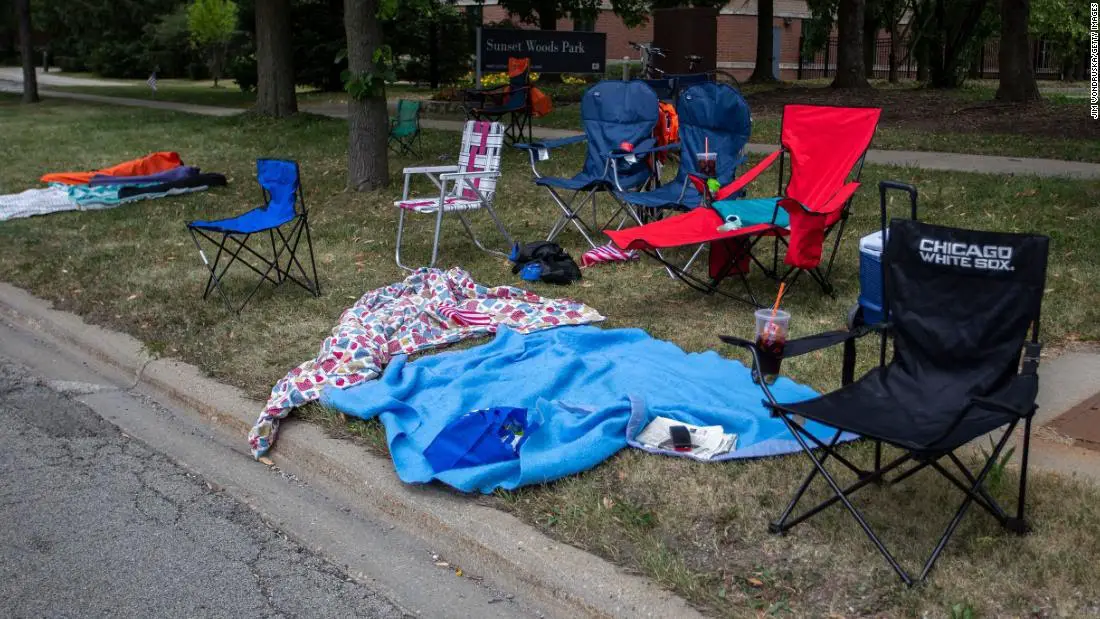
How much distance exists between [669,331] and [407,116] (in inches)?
317

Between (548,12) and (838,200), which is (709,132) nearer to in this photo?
(838,200)

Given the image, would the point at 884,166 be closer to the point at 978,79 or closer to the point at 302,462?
the point at 302,462

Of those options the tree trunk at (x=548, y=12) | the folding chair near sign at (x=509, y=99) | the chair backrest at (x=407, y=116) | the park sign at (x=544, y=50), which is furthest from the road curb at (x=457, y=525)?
the tree trunk at (x=548, y=12)

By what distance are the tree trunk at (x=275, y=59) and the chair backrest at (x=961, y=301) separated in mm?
15346

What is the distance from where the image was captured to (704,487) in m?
4.09

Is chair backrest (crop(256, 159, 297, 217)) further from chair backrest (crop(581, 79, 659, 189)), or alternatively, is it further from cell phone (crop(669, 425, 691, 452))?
cell phone (crop(669, 425, 691, 452))

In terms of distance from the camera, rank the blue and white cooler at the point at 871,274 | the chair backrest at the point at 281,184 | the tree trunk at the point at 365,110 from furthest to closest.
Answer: the tree trunk at the point at 365,110 → the chair backrest at the point at 281,184 → the blue and white cooler at the point at 871,274

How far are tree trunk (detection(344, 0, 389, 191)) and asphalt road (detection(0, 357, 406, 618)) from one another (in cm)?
621

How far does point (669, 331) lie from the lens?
6203 millimetres

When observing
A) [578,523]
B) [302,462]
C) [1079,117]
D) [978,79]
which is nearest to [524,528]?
[578,523]

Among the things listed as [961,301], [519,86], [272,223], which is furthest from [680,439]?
[519,86]

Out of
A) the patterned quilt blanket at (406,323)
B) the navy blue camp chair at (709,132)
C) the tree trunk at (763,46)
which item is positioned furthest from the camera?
the tree trunk at (763,46)

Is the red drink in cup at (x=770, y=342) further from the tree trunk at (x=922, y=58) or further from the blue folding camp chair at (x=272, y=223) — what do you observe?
the tree trunk at (x=922, y=58)

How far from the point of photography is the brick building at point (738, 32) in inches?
1599
